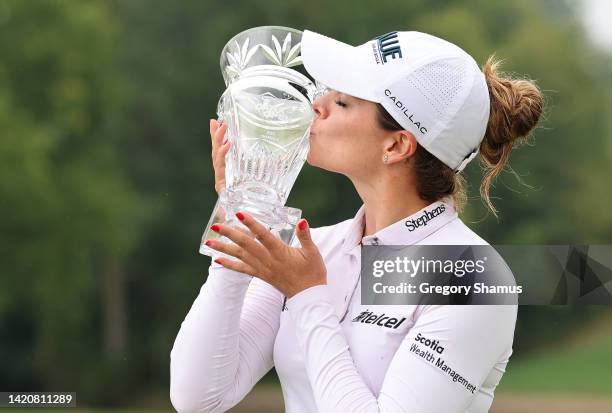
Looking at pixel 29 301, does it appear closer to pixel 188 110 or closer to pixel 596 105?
pixel 188 110

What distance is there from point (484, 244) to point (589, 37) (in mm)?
42762

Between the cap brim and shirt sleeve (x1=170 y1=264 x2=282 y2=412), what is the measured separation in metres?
0.52

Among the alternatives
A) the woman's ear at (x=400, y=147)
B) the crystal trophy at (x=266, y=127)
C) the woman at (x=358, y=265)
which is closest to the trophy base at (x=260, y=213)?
the crystal trophy at (x=266, y=127)

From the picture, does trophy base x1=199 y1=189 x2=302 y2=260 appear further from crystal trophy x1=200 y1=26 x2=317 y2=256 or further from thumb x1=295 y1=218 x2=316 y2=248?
thumb x1=295 y1=218 x2=316 y2=248

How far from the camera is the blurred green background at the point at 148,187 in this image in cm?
2794

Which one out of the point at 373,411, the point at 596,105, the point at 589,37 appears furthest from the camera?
the point at 589,37

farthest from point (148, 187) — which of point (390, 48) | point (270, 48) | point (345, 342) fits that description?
point (345, 342)

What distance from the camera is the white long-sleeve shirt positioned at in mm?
2229

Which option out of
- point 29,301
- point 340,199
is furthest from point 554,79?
point 29,301

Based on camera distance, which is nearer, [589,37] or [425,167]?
[425,167]

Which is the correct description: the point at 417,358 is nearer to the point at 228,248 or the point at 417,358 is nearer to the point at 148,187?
the point at 228,248

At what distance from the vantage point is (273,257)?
224cm

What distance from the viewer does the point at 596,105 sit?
120ft

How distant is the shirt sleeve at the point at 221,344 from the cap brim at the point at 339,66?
0.52 m
